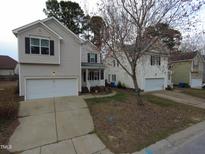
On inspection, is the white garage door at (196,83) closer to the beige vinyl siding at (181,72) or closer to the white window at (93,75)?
the beige vinyl siding at (181,72)

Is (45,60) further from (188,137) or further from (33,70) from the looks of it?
(188,137)

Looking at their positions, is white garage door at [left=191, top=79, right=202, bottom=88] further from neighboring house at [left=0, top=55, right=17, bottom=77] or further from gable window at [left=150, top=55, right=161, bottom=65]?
neighboring house at [left=0, top=55, right=17, bottom=77]

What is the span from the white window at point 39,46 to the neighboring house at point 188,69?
2120 centimetres

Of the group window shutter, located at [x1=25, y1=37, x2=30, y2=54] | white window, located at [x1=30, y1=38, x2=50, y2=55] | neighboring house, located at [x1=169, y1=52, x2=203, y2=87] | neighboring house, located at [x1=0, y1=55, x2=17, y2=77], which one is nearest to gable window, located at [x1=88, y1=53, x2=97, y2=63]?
white window, located at [x1=30, y1=38, x2=50, y2=55]

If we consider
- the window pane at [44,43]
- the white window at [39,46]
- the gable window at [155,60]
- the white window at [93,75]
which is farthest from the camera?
the gable window at [155,60]

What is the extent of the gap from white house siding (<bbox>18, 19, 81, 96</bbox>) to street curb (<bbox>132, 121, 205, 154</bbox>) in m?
9.95

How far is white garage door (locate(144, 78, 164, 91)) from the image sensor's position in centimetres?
1888

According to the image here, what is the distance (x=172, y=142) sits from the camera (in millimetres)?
5508

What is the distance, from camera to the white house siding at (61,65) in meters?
11.9

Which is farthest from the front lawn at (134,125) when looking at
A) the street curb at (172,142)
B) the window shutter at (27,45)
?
the window shutter at (27,45)

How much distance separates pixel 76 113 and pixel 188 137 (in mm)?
5907

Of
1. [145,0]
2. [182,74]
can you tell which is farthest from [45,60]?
[182,74]

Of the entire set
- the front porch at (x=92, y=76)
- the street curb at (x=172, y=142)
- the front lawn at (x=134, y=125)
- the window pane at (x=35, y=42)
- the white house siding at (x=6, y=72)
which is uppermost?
the window pane at (x=35, y=42)

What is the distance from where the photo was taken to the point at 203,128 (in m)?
7.05
